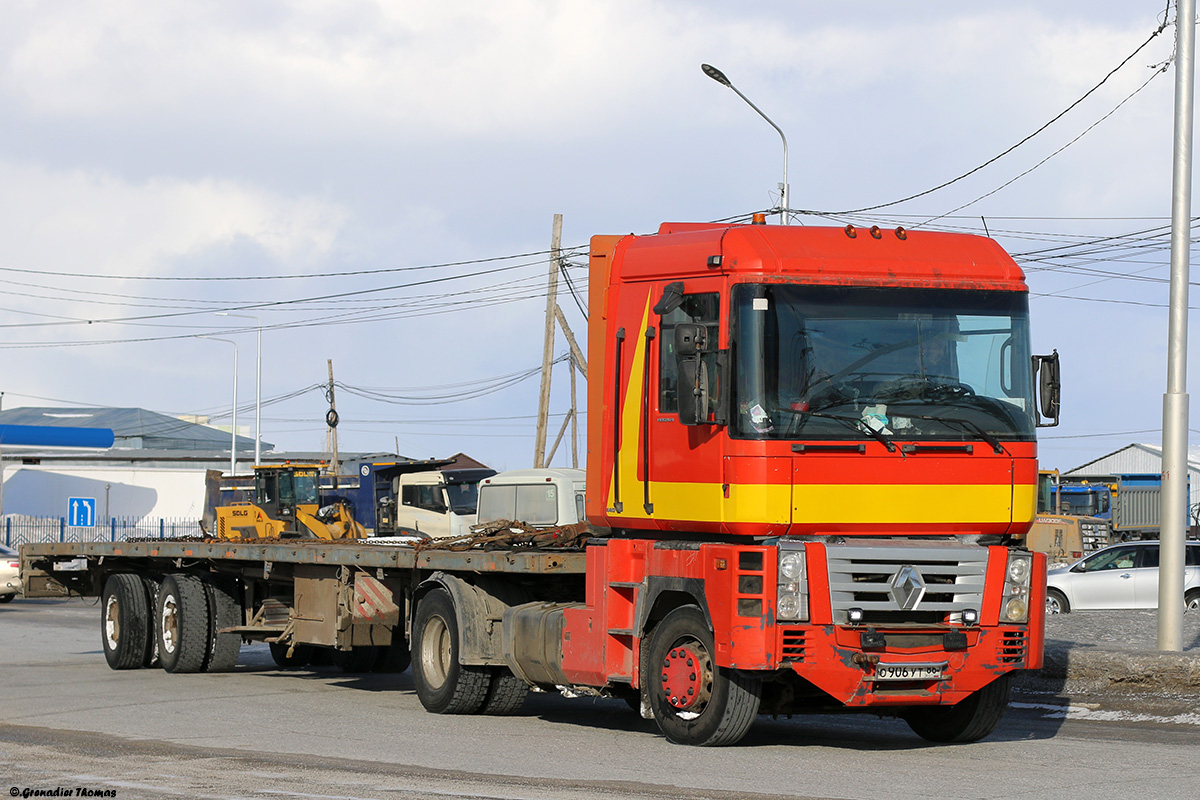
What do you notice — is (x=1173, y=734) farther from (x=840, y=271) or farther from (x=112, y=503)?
(x=112, y=503)

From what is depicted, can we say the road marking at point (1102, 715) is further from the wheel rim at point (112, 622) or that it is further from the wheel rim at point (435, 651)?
the wheel rim at point (112, 622)

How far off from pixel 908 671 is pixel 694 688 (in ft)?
4.77

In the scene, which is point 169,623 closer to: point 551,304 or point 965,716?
point 965,716

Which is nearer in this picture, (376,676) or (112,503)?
(376,676)

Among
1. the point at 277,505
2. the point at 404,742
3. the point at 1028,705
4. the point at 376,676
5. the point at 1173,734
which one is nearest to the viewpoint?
the point at 404,742

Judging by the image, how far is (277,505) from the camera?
41.6 metres

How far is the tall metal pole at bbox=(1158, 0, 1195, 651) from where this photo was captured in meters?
14.3

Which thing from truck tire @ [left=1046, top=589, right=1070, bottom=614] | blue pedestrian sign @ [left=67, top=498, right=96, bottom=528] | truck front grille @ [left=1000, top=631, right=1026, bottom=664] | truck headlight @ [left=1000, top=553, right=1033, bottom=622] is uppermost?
truck headlight @ [left=1000, top=553, right=1033, bottom=622]

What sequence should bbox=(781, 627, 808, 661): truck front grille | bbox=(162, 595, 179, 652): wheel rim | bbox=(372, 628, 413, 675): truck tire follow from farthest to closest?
bbox=(372, 628, 413, 675): truck tire → bbox=(162, 595, 179, 652): wheel rim → bbox=(781, 627, 808, 661): truck front grille

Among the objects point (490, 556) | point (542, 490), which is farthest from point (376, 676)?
point (542, 490)

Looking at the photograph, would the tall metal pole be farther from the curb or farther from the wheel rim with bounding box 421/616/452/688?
the wheel rim with bounding box 421/616/452/688

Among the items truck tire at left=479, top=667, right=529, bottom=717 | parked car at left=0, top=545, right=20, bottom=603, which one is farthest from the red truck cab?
parked car at left=0, top=545, right=20, bottom=603

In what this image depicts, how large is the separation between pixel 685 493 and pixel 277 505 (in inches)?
1288

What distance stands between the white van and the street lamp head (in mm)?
7157
